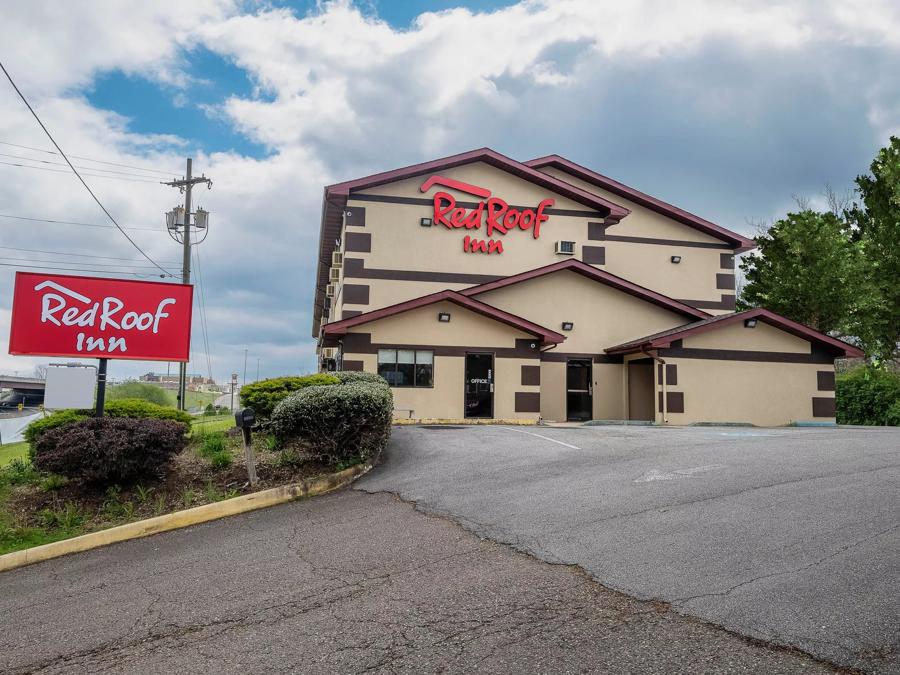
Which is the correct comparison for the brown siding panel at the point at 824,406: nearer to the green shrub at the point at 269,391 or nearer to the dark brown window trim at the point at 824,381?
the dark brown window trim at the point at 824,381

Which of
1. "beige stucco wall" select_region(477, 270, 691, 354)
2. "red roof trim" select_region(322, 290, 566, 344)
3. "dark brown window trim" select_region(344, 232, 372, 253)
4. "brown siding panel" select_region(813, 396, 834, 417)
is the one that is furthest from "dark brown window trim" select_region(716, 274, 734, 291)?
"dark brown window trim" select_region(344, 232, 372, 253)

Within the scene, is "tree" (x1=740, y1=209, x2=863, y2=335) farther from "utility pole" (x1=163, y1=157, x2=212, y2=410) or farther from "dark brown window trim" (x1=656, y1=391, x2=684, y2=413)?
"utility pole" (x1=163, y1=157, x2=212, y2=410)

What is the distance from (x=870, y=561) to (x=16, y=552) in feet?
29.5

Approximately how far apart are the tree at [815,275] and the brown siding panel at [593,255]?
465 inches

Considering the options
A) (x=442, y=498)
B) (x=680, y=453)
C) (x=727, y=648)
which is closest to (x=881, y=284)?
(x=680, y=453)

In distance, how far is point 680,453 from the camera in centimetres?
1102

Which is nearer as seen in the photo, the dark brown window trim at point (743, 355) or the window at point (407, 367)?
the window at point (407, 367)

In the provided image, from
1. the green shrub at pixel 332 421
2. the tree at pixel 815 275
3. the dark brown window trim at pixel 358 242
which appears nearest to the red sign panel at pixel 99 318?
the green shrub at pixel 332 421

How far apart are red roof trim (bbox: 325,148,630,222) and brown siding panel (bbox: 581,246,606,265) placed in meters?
1.29

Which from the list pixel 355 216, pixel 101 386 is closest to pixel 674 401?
Result: pixel 355 216

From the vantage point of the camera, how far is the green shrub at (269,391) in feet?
46.9

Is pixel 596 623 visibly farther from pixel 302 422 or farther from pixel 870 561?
pixel 302 422

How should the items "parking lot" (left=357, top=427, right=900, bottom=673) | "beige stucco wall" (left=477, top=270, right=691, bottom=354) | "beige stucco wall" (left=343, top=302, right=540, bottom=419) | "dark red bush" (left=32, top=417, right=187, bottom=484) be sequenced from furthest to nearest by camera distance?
"beige stucco wall" (left=477, top=270, right=691, bottom=354) < "beige stucco wall" (left=343, top=302, right=540, bottom=419) < "dark red bush" (left=32, top=417, right=187, bottom=484) < "parking lot" (left=357, top=427, right=900, bottom=673)

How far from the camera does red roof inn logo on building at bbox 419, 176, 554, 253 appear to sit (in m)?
24.2
